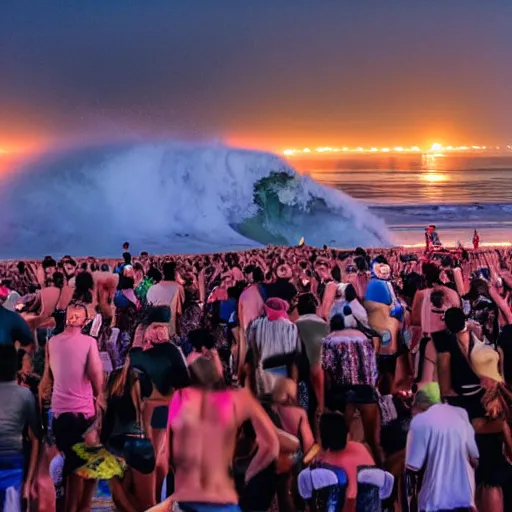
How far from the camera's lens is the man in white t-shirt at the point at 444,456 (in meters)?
3.16

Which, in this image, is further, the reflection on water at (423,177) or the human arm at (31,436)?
the reflection on water at (423,177)

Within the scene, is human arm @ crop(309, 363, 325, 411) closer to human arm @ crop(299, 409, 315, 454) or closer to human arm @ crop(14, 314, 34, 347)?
human arm @ crop(299, 409, 315, 454)

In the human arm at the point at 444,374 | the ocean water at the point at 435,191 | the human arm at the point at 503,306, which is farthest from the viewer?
the ocean water at the point at 435,191

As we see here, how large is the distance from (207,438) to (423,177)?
19580 millimetres

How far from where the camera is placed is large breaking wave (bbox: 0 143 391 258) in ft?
77.1

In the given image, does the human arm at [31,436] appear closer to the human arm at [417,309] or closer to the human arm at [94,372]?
the human arm at [94,372]

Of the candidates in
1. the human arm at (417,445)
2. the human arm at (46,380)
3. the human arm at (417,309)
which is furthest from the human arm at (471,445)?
the human arm at (417,309)

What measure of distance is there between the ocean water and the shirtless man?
656 inches

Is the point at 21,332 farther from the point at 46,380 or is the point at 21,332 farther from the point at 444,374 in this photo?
the point at 444,374

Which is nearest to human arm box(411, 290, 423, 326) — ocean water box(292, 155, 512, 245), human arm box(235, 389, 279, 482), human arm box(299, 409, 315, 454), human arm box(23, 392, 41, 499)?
human arm box(299, 409, 315, 454)

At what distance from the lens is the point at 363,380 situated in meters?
4.05

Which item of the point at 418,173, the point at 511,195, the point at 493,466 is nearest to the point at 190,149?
the point at 418,173

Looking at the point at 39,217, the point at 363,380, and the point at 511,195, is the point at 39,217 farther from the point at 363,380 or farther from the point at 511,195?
the point at 363,380

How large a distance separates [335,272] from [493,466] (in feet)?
10.8
